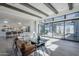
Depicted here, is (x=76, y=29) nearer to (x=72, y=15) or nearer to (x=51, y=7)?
(x=72, y=15)

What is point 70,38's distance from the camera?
2688 millimetres

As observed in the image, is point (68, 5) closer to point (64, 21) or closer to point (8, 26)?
point (64, 21)

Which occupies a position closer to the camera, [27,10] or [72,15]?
[72,15]

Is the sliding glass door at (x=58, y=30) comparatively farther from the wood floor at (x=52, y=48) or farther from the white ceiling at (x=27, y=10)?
the white ceiling at (x=27, y=10)

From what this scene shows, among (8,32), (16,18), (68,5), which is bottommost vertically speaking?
(8,32)

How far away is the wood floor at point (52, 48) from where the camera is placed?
261cm

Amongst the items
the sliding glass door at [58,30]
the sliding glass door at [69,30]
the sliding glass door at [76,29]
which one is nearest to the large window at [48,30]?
the sliding glass door at [58,30]

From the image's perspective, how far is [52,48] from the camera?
2758 mm

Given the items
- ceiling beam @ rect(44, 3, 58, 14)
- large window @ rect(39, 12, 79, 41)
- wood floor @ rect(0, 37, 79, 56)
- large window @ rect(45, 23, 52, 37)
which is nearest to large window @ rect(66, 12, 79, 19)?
large window @ rect(39, 12, 79, 41)

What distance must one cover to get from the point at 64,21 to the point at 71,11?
34cm

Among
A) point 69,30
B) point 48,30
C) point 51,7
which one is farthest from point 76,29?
point 51,7

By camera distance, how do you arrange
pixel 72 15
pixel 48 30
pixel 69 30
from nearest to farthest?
1. pixel 72 15
2. pixel 69 30
3. pixel 48 30

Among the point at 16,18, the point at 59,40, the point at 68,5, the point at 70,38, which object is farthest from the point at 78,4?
the point at 16,18

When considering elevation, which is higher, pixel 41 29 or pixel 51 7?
pixel 51 7
